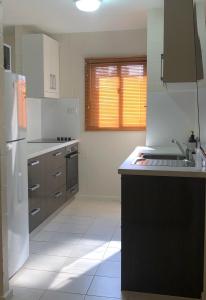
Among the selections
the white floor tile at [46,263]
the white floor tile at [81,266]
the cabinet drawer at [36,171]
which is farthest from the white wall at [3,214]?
the cabinet drawer at [36,171]

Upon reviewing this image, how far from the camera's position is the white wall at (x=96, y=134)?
4770 millimetres

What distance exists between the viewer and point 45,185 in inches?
144

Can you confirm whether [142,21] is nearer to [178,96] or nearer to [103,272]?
[178,96]

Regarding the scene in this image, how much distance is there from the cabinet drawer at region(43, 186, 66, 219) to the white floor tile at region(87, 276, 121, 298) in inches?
48.7

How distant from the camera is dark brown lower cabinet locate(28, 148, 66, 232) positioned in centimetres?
331

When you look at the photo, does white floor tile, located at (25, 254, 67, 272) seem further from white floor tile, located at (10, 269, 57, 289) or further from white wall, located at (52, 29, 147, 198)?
white wall, located at (52, 29, 147, 198)

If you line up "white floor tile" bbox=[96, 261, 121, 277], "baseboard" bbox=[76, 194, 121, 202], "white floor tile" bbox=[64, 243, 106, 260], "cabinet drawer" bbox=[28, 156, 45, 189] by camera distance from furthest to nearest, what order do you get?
"baseboard" bbox=[76, 194, 121, 202] → "cabinet drawer" bbox=[28, 156, 45, 189] → "white floor tile" bbox=[64, 243, 106, 260] → "white floor tile" bbox=[96, 261, 121, 277]

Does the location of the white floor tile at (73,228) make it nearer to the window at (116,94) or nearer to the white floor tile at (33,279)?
the white floor tile at (33,279)

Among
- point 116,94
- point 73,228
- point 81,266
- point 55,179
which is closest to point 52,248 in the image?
point 81,266

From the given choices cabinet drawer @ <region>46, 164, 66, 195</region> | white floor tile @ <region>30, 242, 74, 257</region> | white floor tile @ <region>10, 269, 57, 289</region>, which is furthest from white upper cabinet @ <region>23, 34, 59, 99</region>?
white floor tile @ <region>10, 269, 57, 289</region>

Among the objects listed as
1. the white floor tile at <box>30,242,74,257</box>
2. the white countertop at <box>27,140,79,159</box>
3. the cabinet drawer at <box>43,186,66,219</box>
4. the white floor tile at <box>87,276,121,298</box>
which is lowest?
the white floor tile at <box>87,276,121,298</box>

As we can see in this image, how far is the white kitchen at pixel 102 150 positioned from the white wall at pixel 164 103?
0.04 ft

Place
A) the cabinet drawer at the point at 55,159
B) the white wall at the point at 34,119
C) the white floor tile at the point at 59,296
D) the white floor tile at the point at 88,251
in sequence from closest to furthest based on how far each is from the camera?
the white floor tile at the point at 59,296
the white floor tile at the point at 88,251
the cabinet drawer at the point at 55,159
the white wall at the point at 34,119

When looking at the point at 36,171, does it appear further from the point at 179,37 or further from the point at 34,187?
the point at 179,37
